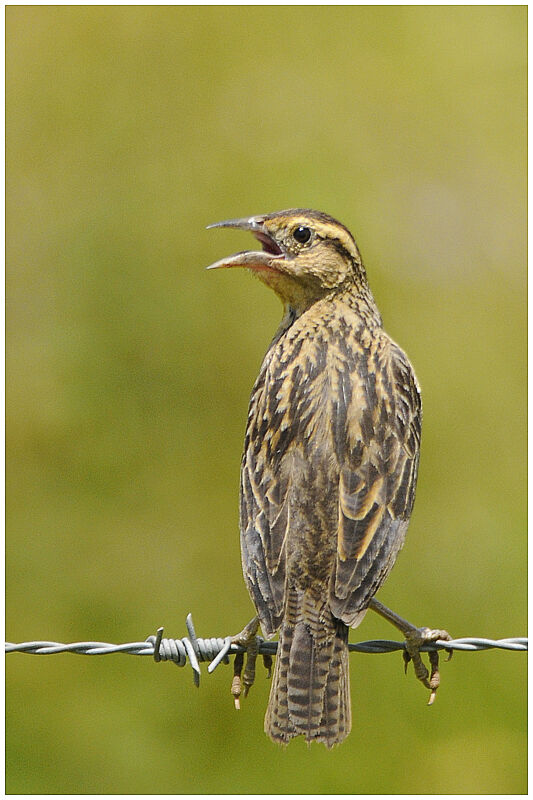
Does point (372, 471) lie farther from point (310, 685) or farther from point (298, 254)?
point (298, 254)

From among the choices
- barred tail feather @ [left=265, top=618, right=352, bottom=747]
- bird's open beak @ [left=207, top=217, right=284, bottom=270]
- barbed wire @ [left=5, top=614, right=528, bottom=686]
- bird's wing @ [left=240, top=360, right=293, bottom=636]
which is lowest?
barred tail feather @ [left=265, top=618, right=352, bottom=747]

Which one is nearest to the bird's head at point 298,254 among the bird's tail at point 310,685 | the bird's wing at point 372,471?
the bird's wing at point 372,471

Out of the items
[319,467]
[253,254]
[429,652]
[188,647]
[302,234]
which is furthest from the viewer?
[302,234]

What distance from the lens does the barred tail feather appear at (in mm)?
6746

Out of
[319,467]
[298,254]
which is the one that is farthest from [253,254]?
[319,467]

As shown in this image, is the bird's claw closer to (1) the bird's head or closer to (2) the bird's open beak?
(1) the bird's head

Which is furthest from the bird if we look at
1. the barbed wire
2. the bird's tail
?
the barbed wire

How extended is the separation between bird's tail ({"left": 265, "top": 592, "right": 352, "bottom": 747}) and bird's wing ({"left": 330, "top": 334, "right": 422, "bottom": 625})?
6.3 inches

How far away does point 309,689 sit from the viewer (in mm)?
6746

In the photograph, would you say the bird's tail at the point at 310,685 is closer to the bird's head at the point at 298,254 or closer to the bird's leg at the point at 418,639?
the bird's leg at the point at 418,639

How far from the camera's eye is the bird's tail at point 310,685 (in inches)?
266

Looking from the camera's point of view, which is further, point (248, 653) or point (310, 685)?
point (248, 653)

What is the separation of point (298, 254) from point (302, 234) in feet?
0.38

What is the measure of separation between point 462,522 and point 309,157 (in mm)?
4088
